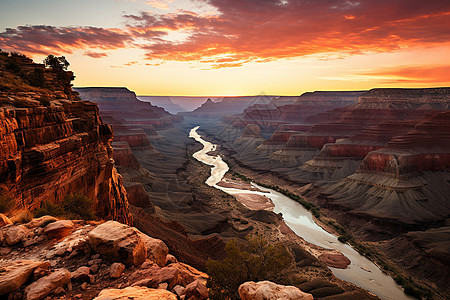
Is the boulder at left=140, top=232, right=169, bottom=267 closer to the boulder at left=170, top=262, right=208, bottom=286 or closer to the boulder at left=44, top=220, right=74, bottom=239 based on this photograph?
the boulder at left=170, top=262, right=208, bottom=286

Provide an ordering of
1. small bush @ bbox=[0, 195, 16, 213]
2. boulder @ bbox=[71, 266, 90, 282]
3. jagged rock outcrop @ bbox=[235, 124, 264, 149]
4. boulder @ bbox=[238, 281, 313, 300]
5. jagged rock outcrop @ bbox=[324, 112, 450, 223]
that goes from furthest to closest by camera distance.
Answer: jagged rock outcrop @ bbox=[235, 124, 264, 149], jagged rock outcrop @ bbox=[324, 112, 450, 223], small bush @ bbox=[0, 195, 16, 213], boulder @ bbox=[71, 266, 90, 282], boulder @ bbox=[238, 281, 313, 300]

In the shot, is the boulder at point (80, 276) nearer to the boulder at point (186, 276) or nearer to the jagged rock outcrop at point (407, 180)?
the boulder at point (186, 276)

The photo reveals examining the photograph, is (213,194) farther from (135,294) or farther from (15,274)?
(15,274)

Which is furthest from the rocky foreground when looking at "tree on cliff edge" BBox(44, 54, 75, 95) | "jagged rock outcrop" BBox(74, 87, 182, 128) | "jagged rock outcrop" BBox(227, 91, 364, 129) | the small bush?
"jagged rock outcrop" BBox(74, 87, 182, 128)

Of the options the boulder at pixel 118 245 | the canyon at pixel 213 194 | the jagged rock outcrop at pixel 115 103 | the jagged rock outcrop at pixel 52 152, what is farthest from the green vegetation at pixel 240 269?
the jagged rock outcrop at pixel 115 103

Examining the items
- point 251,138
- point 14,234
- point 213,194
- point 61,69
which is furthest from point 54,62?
point 251,138
